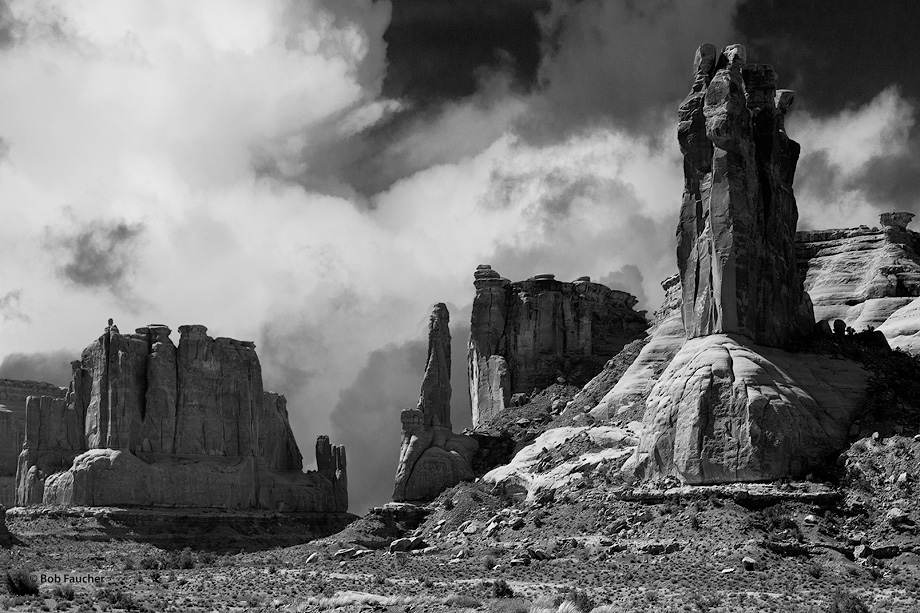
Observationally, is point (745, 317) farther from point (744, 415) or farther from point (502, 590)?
point (502, 590)

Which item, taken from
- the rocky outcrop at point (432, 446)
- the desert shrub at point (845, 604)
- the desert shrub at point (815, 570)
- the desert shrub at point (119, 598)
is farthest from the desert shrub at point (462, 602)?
the rocky outcrop at point (432, 446)

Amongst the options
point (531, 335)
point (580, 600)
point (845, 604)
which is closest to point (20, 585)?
point (580, 600)

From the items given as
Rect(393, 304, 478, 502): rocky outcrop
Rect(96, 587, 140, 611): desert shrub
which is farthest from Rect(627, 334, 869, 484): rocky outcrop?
Rect(96, 587, 140, 611): desert shrub

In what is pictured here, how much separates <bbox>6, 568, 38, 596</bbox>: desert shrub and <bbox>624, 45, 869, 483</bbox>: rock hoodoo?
29905 millimetres

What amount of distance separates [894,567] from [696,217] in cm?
2509

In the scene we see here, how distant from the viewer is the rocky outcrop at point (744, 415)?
7994cm

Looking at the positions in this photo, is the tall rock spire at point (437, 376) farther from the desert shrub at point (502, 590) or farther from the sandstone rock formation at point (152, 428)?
the desert shrub at point (502, 590)

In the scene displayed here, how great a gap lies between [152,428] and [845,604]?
63.6m

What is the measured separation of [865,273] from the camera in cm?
10794

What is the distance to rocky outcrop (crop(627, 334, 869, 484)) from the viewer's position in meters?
79.9

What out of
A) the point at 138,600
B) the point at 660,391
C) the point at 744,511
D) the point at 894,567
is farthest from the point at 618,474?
the point at 138,600

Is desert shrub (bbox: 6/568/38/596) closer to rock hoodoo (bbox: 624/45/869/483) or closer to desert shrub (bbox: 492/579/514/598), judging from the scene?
desert shrub (bbox: 492/579/514/598)

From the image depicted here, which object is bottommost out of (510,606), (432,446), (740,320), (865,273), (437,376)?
(510,606)

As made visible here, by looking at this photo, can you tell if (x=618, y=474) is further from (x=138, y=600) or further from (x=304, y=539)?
(x=304, y=539)
